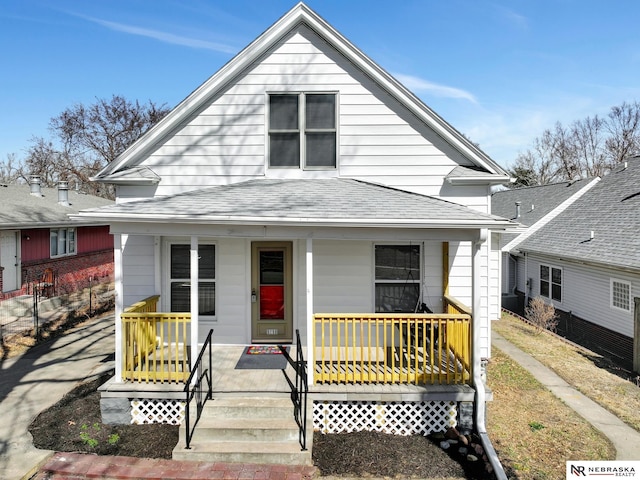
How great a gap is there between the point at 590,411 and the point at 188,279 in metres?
8.05

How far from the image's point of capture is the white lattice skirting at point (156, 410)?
20.3ft

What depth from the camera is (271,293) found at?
8.27m

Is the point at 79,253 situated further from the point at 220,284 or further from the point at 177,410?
the point at 177,410

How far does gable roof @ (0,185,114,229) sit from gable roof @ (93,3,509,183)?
21.2 ft

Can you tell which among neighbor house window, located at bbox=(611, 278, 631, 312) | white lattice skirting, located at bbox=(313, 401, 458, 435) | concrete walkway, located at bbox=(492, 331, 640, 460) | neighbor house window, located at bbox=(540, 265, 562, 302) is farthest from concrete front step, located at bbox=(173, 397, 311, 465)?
neighbor house window, located at bbox=(540, 265, 562, 302)

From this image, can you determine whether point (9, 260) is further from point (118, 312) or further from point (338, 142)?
point (338, 142)

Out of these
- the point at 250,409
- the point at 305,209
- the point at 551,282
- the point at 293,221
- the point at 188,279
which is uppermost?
the point at 305,209

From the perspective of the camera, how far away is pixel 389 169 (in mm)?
8328

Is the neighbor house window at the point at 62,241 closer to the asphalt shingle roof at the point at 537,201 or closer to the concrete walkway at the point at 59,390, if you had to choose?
the concrete walkway at the point at 59,390

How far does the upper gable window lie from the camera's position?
331 inches

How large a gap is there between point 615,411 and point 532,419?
1.90 metres

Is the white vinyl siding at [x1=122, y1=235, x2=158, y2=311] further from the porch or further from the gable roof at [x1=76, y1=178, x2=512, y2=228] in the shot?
the porch

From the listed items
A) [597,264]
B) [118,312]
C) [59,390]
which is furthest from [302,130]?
[597,264]

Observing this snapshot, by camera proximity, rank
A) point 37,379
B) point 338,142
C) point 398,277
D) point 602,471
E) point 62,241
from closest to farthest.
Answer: point 602,471, point 37,379, point 398,277, point 338,142, point 62,241
